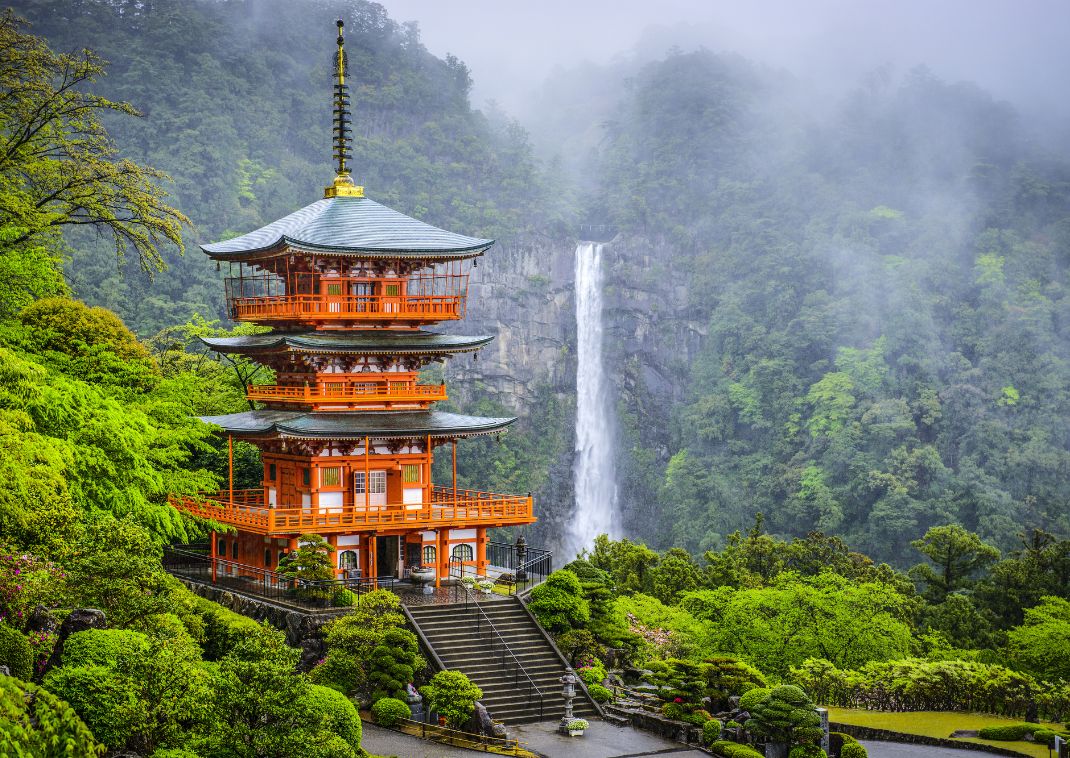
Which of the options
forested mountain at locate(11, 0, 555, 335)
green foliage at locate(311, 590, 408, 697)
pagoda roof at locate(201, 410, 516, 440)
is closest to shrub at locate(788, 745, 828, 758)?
green foliage at locate(311, 590, 408, 697)

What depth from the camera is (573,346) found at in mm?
88188

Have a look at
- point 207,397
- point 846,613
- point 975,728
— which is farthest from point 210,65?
point 975,728

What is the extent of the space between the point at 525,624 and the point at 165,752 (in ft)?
43.4

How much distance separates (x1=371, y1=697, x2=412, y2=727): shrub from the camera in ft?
81.5

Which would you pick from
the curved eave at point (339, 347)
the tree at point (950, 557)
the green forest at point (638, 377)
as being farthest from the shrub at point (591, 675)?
the tree at point (950, 557)

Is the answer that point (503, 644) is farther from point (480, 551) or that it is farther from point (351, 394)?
point (351, 394)

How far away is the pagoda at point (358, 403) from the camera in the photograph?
101ft

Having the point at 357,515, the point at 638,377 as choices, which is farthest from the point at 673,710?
the point at 638,377

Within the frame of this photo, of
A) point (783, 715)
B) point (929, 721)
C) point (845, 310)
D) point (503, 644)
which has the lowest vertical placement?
point (929, 721)

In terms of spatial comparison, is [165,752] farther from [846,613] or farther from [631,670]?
[846,613]

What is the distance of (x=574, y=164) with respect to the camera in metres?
116

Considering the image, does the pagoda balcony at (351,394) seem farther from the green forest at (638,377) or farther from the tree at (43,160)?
the tree at (43,160)

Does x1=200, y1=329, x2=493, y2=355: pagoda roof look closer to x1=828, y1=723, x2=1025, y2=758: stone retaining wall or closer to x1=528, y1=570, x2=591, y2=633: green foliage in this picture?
x1=528, y1=570, x2=591, y2=633: green foliage

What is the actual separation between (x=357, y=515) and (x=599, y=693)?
7.46 metres
